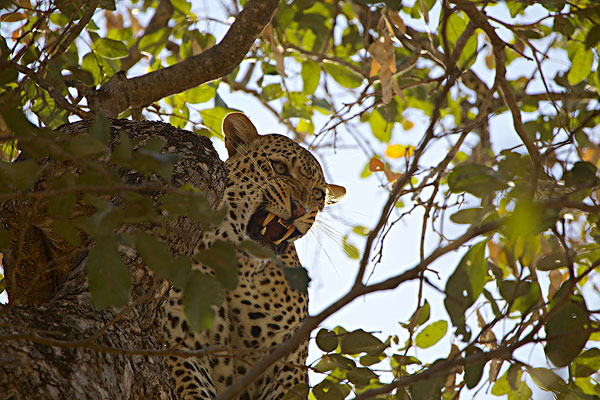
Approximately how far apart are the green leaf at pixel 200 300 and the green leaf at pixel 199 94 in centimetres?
299

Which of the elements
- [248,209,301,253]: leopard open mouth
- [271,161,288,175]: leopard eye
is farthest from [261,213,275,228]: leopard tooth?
[271,161,288,175]: leopard eye

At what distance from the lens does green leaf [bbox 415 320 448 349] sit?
346cm

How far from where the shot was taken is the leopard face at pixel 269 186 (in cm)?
507

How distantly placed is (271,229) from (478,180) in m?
3.11

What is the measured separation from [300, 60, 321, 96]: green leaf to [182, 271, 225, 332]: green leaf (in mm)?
3619

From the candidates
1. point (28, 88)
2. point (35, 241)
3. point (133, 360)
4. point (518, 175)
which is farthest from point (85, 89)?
point (518, 175)

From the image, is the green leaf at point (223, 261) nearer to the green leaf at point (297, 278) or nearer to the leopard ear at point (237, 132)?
the green leaf at point (297, 278)

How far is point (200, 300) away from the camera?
6.33ft

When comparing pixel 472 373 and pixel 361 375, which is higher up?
pixel 361 375

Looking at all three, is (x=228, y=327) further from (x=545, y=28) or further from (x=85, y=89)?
(x=545, y=28)

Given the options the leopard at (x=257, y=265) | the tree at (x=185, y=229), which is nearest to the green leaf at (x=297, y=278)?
the tree at (x=185, y=229)

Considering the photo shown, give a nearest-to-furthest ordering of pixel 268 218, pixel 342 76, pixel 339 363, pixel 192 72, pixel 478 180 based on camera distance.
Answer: pixel 478 180, pixel 339 363, pixel 192 72, pixel 268 218, pixel 342 76

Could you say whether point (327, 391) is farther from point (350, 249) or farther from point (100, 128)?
point (350, 249)

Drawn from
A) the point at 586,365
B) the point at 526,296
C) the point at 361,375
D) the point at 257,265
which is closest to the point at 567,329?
the point at 526,296
